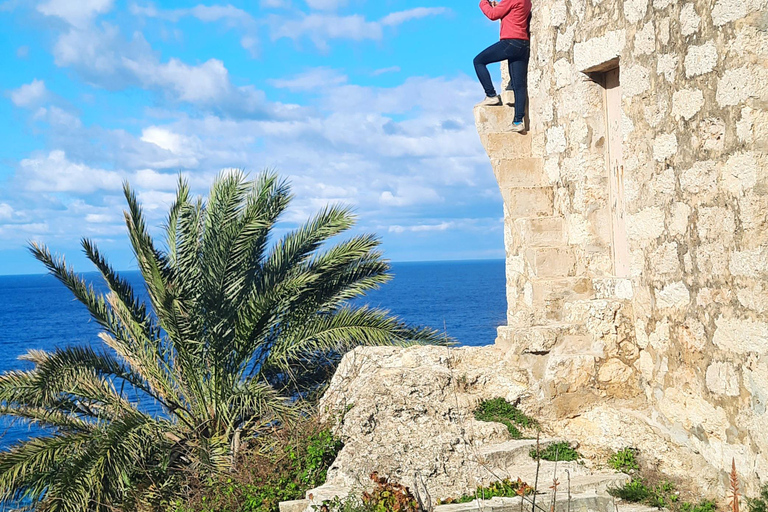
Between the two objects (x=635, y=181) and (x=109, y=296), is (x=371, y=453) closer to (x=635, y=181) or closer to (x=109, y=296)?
(x=635, y=181)

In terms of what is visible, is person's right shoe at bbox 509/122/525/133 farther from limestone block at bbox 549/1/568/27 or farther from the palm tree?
the palm tree

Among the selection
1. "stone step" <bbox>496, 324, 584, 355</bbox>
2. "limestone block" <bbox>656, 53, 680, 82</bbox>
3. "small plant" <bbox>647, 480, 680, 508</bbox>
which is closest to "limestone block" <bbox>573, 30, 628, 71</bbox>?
"limestone block" <bbox>656, 53, 680, 82</bbox>

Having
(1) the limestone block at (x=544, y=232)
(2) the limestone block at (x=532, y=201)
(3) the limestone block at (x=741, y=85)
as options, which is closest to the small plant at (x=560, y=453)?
(1) the limestone block at (x=544, y=232)

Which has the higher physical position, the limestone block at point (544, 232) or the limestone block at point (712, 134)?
the limestone block at point (712, 134)

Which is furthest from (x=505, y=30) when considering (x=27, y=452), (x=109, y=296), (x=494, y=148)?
(x=27, y=452)

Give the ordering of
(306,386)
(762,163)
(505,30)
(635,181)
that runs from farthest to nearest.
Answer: (306,386), (505,30), (635,181), (762,163)

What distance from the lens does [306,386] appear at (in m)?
8.74

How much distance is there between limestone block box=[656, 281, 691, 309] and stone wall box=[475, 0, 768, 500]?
0.5 inches

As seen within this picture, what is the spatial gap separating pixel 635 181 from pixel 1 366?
3311cm

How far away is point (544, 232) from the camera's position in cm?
682

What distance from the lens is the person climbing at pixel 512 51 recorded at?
7062 mm

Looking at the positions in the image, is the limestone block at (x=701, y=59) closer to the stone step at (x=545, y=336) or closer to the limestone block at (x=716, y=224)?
the limestone block at (x=716, y=224)

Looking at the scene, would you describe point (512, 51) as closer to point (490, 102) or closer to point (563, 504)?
point (490, 102)

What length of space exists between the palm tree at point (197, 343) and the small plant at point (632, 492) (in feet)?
11.3
